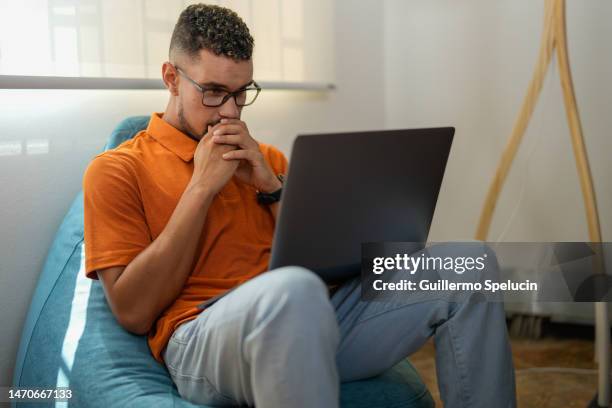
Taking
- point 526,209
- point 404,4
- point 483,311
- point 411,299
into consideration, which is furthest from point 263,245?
point 404,4

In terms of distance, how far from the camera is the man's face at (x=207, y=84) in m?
1.58

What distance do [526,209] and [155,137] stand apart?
1671 millimetres

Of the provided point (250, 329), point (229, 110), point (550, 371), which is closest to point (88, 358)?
point (250, 329)

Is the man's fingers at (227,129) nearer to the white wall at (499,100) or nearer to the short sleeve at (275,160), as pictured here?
the short sleeve at (275,160)

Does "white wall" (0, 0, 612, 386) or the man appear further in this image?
"white wall" (0, 0, 612, 386)

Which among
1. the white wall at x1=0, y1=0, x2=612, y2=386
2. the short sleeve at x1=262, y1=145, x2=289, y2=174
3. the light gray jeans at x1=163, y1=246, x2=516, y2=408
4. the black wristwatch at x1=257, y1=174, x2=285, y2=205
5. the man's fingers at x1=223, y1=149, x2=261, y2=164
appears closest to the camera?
the light gray jeans at x1=163, y1=246, x2=516, y2=408

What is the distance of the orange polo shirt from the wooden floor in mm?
938

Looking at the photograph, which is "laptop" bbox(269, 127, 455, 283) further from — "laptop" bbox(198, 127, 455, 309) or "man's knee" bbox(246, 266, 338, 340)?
"man's knee" bbox(246, 266, 338, 340)

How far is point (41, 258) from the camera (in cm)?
175

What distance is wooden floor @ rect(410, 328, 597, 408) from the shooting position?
7.19 feet

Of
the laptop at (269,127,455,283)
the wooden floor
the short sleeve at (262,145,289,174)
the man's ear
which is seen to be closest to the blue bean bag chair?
the laptop at (269,127,455,283)

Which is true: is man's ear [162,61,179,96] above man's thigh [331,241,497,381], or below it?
above

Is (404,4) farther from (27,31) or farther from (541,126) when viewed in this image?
(27,31)

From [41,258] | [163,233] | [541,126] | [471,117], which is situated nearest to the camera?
[163,233]
